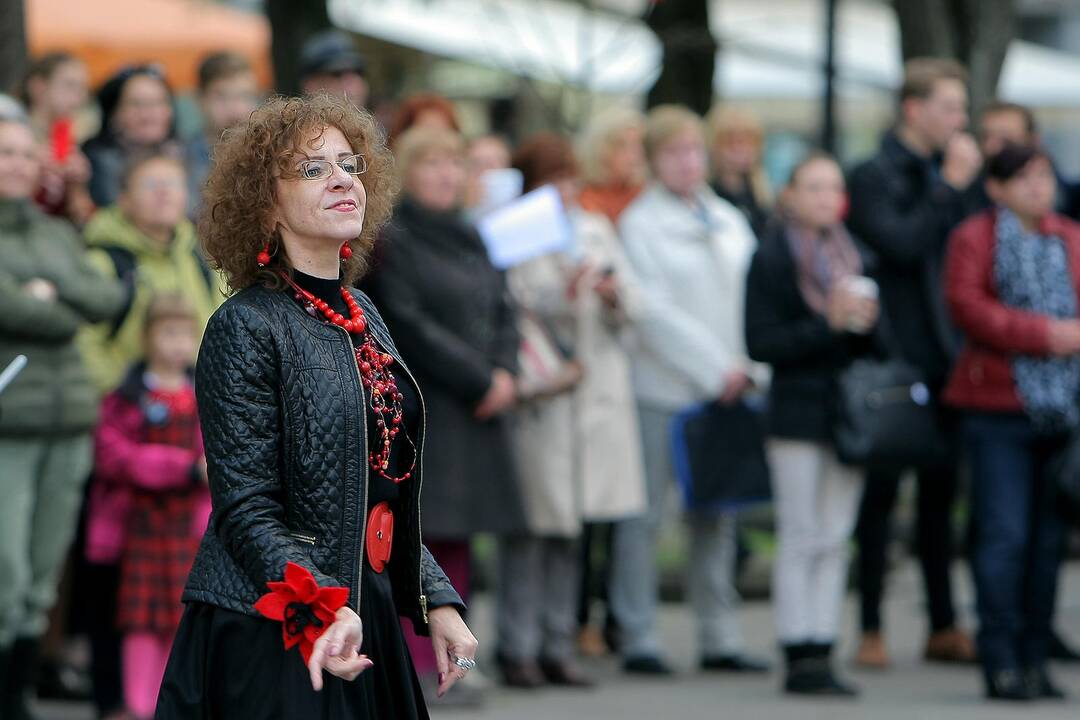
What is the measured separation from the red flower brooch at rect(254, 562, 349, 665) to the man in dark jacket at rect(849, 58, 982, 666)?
209 inches

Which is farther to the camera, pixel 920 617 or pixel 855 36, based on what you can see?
pixel 855 36

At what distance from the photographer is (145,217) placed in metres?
7.73

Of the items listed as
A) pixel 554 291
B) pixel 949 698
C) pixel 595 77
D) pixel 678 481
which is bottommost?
pixel 949 698

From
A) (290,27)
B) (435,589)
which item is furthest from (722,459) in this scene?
→ (290,27)

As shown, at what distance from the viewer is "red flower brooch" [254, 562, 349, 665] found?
3.67 meters

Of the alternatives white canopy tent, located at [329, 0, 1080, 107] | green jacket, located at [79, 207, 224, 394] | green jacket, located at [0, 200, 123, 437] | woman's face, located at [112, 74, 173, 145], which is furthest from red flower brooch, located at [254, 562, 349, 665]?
white canopy tent, located at [329, 0, 1080, 107]

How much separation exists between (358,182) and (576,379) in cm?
434

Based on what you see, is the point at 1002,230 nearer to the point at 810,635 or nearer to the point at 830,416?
the point at 830,416

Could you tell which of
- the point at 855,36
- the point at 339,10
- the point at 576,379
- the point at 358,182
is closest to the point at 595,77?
the point at 339,10

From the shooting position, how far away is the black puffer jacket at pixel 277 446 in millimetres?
3807

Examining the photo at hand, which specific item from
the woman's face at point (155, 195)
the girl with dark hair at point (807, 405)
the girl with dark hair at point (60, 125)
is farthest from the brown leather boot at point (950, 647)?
the girl with dark hair at point (60, 125)

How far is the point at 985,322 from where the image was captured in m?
7.97

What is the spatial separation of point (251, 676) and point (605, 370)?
481 cm

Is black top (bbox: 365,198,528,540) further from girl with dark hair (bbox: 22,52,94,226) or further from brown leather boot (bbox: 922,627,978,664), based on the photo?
brown leather boot (bbox: 922,627,978,664)
